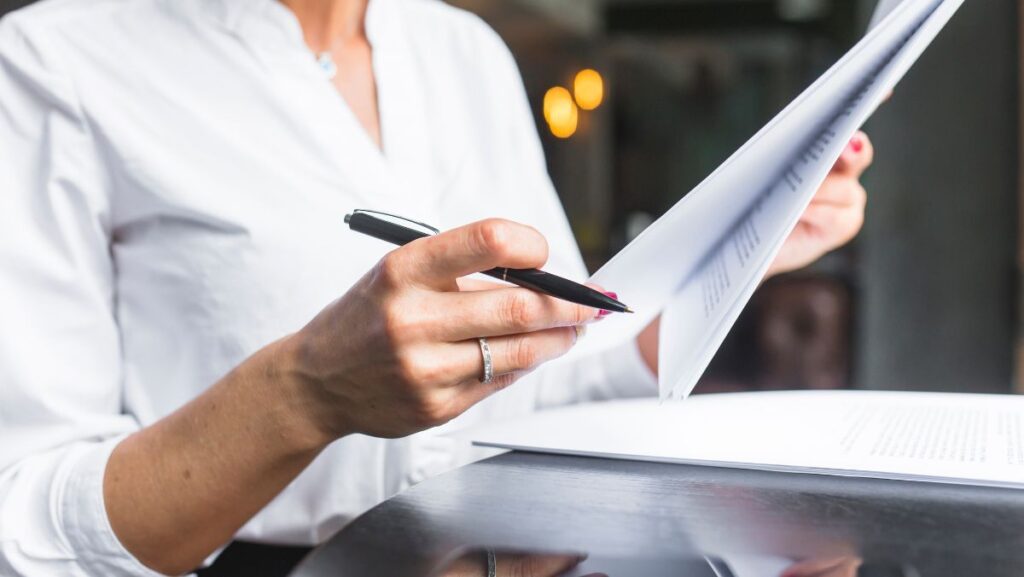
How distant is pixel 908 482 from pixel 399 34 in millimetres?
797

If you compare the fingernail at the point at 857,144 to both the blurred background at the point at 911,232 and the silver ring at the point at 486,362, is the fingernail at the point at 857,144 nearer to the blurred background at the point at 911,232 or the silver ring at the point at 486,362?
the silver ring at the point at 486,362

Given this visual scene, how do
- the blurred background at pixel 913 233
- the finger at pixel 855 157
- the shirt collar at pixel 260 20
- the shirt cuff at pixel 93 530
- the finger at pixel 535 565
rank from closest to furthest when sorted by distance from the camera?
the finger at pixel 535 565 < the shirt cuff at pixel 93 530 < the finger at pixel 855 157 < the shirt collar at pixel 260 20 < the blurred background at pixel 913 233

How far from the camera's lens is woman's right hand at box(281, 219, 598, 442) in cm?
48

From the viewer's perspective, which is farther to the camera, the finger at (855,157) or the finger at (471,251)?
the finger at (855,157)

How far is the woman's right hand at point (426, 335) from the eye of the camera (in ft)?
1.58

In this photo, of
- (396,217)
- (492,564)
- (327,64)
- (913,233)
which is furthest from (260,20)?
(913,233)

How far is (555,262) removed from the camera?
114cm

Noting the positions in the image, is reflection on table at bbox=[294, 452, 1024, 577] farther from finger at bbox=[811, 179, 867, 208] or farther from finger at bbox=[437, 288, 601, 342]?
finger at bbox=[811, 179, 867, 208]

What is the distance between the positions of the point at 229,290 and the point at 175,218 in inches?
3.4

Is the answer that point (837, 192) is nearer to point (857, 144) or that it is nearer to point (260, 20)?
point (857, 144)

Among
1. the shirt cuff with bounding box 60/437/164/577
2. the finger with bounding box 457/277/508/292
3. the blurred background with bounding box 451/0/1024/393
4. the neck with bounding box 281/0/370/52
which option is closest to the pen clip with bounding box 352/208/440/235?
the finger with bounding box 457/277/508/292

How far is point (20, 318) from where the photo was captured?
0.74 meters

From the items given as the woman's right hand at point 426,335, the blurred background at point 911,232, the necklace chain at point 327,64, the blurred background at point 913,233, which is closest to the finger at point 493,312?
the woman's right hand at point 426,335

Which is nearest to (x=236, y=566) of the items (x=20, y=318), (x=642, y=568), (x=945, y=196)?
(x=20, y=318)
